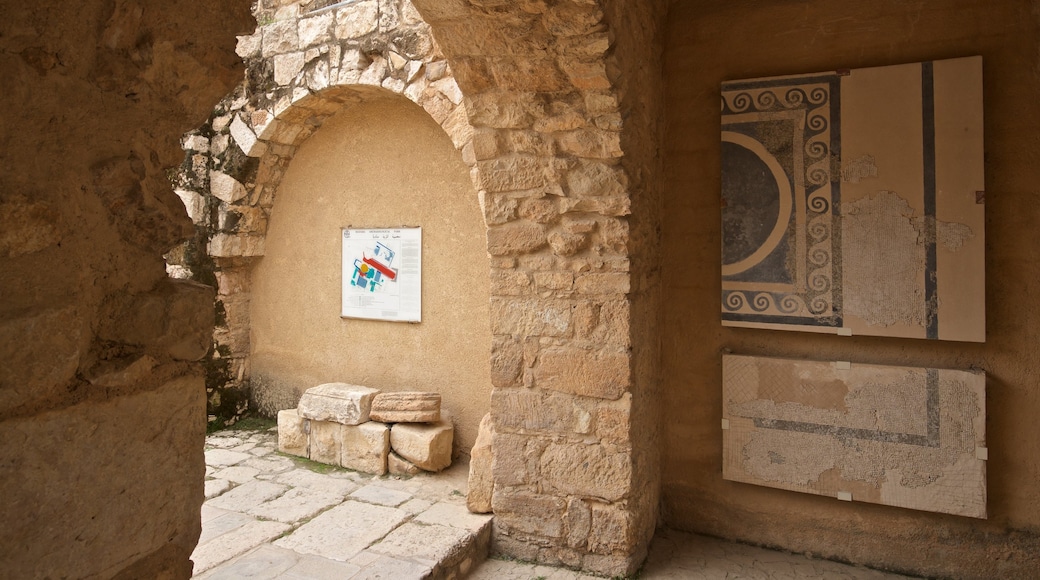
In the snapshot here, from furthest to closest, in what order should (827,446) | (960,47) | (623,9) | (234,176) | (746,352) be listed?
(234,176), (746,352), (827,446), (960,47), (623,9)

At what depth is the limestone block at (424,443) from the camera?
4039 millimetres

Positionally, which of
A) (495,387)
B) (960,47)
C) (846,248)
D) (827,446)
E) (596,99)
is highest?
(960,47)

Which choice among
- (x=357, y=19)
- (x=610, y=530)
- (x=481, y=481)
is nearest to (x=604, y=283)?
(x=610, y=530)

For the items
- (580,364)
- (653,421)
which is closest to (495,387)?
(580,364)

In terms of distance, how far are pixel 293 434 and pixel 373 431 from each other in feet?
2.33

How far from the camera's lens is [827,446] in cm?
310

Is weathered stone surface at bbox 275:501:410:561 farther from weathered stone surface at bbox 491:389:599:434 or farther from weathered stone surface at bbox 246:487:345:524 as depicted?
weathered stone surface at bbox 491:389:599:434

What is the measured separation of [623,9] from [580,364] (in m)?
1.55

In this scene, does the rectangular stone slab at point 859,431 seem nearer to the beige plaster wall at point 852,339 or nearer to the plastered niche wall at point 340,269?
the beige plaster wall at point 852,339

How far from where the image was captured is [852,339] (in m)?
3.12

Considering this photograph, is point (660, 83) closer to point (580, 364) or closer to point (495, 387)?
point (580, 364)

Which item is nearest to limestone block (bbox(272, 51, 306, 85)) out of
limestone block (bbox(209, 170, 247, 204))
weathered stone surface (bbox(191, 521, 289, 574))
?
limestone block (bbox(209, 170, 247, 204))

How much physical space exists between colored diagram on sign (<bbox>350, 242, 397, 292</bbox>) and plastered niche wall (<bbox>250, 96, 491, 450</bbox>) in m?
0.19

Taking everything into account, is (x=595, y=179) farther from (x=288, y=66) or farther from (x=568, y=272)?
(x=288, y=66)
